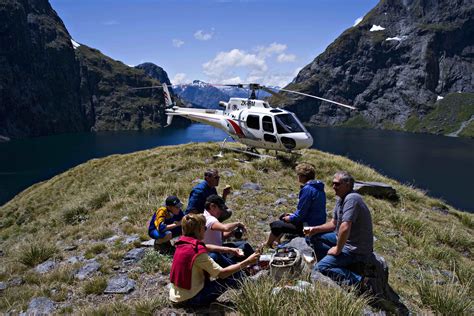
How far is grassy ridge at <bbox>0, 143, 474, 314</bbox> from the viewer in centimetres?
683

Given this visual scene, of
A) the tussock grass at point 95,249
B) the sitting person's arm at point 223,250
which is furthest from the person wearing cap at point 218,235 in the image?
the tussock grass at point 95,249

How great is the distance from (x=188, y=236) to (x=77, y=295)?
3.23 meters

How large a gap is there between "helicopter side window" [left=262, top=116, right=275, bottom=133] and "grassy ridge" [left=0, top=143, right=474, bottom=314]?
1.68 meters

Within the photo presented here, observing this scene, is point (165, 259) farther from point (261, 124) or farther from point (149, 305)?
point (261, 124)

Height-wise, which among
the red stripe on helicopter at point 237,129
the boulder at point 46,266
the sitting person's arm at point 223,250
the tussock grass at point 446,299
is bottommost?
the boulder at point 46,266

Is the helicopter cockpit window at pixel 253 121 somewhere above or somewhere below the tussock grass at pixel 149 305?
above

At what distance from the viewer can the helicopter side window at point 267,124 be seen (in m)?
18.4

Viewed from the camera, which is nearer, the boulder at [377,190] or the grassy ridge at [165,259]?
the grassy ridge at [165,259]

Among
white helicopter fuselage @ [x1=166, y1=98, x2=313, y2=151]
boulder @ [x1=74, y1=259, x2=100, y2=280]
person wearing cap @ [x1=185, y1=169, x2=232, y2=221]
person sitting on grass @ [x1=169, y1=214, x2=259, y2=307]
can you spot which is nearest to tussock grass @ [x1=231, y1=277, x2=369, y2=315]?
person sitting on grass @ [x1=169, y1=214, x2=259, y2=307]

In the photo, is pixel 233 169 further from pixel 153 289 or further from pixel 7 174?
pixel 7 174

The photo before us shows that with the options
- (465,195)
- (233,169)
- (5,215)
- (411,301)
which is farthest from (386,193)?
(465,195)

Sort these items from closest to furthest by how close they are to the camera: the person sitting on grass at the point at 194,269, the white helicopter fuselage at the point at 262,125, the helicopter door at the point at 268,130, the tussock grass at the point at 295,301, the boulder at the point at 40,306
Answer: the tussock grass at the point at 295,301 → the person sitting on grass at the point at 194,269 → the boulder at the point at 40,306 → the white helicopter fuselage at the point at 262,125 → the helicopter door at the point at 268,130

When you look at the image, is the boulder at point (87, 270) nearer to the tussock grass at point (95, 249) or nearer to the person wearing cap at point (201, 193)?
the tussock grass at point (95, 249)

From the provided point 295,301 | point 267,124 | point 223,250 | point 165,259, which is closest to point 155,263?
point 165,259
